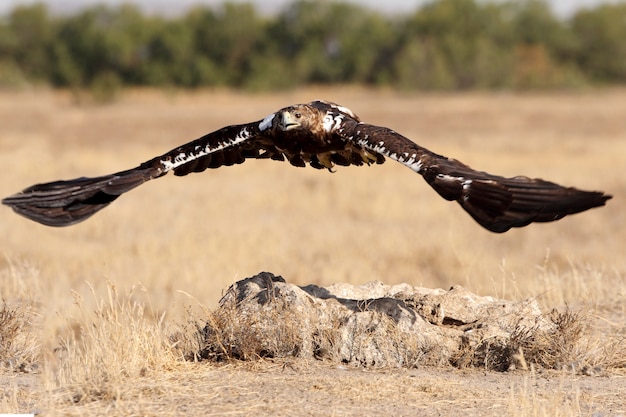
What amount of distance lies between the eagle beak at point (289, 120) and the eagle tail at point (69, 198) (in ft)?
3.91

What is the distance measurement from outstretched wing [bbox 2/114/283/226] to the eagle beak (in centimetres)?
18

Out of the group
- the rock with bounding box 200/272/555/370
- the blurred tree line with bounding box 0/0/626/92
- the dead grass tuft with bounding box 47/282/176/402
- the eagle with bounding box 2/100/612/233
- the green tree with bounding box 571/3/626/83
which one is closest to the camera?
the eagle with bounding box 2/100/612/233

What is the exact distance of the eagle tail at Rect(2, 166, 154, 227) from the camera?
7.70m

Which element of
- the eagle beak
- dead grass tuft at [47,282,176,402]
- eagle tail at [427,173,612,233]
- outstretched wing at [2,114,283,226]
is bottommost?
dead grass tuft at [47,282,176,402]

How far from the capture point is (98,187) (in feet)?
25.8

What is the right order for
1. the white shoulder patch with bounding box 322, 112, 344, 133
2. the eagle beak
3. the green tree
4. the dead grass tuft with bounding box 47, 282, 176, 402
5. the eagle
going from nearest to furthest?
the eagle → the dead grass tuft with bounding box 47, 282, 176, 402 → the eagle beak → the white shoulder patch with bounding box 322, 112, 344, 133 → the green tree

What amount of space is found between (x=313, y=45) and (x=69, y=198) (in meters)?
75.6

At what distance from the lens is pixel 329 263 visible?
15461 mm

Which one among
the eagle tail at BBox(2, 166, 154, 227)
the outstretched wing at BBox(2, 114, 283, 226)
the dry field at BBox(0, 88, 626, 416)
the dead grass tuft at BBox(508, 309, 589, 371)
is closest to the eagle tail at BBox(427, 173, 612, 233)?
the dry field at BBox(0, 88, 626, 416)

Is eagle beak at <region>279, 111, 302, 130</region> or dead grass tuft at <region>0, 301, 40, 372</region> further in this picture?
dead grass tuft at <region>0, 301, 40, 372</region>

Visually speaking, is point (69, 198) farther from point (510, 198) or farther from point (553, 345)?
point (553, 345)

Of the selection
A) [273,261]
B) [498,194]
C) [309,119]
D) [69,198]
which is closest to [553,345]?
[498,194]

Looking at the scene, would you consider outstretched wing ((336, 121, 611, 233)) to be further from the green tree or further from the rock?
the green tree

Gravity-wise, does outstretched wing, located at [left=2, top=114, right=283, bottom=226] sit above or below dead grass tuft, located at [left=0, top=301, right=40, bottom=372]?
above
